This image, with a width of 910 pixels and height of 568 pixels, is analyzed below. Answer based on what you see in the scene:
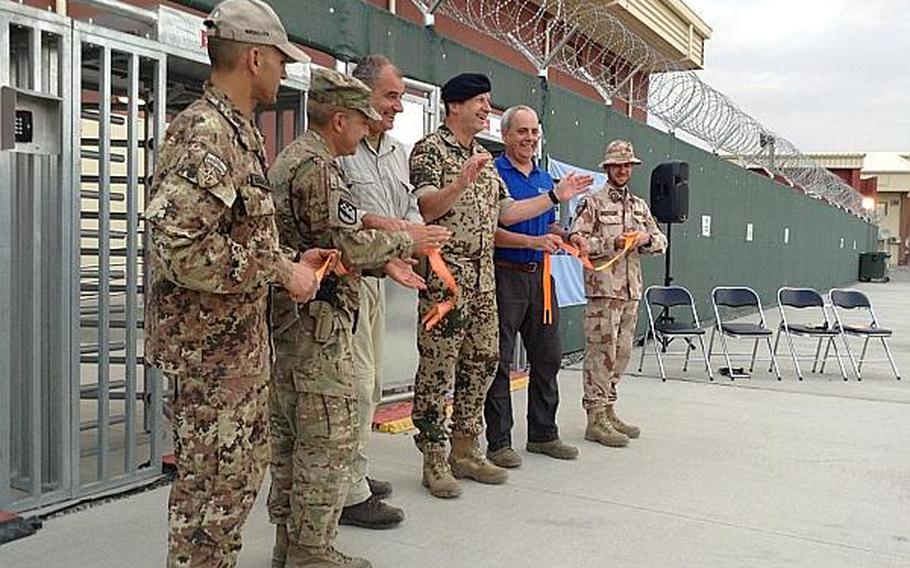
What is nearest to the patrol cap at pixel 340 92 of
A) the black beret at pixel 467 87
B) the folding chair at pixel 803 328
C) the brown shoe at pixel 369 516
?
the black beret at pixel 467 87

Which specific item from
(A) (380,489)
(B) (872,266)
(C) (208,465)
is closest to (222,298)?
(C) (208,465)

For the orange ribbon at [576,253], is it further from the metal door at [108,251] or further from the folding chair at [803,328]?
the folding chair at [803,328]

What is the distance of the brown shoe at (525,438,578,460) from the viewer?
189 inches

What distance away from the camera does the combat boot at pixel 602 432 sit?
5152 millimetres

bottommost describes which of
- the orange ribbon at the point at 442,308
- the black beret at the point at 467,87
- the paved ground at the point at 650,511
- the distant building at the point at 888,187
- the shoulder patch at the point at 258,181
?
the paved ground at the point at 650,511

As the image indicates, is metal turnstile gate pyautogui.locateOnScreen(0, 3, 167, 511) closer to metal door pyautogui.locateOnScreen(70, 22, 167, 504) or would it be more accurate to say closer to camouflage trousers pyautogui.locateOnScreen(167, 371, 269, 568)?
metal door pyautogui.locateOnScreen(70, 22, 167, 504)

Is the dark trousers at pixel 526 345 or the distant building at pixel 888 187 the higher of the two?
the distant building at pixel 888 187

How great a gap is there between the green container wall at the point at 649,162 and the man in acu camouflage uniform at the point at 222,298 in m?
2.06

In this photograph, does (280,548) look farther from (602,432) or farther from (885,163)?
(885,163)

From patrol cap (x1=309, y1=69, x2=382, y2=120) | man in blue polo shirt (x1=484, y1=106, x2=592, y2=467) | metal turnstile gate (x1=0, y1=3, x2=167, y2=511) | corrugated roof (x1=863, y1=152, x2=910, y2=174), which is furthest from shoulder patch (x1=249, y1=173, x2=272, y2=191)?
corrugated roof (x1=863, y1=152, x2=910, y2=174)

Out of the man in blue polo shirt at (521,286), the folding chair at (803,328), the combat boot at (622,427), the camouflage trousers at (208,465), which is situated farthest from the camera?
the folding chair at (803,328)

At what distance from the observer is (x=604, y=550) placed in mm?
3475

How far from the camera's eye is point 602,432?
5195 mm

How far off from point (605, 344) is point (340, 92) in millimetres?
2695
